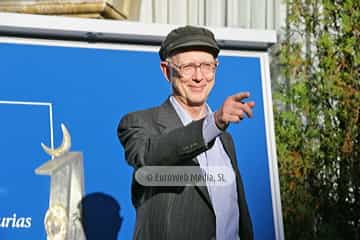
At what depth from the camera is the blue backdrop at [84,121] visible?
266cm

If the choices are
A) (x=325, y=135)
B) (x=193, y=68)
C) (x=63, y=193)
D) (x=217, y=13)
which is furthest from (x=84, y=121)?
(x=217, y=13)

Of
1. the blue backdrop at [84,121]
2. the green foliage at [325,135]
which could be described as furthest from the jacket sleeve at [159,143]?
the green foliage at [325,135]

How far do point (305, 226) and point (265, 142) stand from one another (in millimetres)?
1264

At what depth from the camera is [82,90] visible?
274cm

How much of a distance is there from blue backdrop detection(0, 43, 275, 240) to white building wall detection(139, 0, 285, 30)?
185 centimetres

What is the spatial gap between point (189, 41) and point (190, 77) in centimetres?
11

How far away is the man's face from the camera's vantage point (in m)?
2.39

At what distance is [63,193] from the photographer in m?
2.65

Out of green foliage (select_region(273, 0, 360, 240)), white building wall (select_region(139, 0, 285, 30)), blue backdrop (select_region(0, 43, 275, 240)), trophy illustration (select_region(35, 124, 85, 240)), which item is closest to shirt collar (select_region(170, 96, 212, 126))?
blue backdrop (select_region(0, 43, 275, 240))

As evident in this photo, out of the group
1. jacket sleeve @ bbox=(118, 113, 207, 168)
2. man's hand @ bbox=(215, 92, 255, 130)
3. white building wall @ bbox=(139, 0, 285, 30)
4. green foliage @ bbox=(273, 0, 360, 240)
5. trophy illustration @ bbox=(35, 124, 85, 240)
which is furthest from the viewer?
white building wall @ bbox=(139, 0, 285, 30)

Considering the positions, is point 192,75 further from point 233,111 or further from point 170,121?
point 233,111

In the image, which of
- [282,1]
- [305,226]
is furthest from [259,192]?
[282,1]

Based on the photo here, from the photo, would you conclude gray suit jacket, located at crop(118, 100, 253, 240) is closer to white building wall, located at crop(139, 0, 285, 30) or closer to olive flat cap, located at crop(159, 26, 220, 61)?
olive flat cap, located at crop(159, 26, 220, 61)

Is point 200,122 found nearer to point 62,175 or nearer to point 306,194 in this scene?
point 62,175
